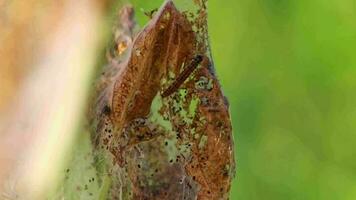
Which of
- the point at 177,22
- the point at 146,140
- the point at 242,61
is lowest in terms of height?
the point at 242,61

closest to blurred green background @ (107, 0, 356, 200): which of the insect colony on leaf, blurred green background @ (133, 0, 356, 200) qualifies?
blurred green background @ (133, 0, 356, 200)

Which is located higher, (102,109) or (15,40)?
(15,40)

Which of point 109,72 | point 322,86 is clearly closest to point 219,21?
point 322,86

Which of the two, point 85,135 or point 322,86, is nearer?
point 85,135

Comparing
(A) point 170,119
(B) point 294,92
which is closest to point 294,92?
(B) point 294,92

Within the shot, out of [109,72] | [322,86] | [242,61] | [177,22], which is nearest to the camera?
[177,22]

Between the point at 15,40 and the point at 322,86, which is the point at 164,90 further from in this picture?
the point at 322,86

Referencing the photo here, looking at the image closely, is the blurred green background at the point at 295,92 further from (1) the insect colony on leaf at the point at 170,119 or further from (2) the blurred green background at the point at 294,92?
(1) the insect colony on leaf at the point at 170,119
